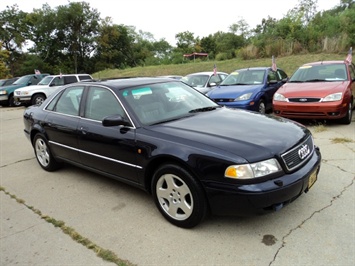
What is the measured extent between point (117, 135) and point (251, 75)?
6.53 m

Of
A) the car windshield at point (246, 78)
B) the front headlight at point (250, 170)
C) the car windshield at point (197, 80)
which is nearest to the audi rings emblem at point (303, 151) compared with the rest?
the front headlight at point (250, 170)

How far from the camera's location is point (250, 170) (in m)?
2.60

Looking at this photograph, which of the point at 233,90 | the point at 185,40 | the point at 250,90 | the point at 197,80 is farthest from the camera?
the point at 185,40

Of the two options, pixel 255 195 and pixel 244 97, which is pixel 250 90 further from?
pixel 255 195

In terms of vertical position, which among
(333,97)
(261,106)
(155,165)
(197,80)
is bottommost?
(261,106)

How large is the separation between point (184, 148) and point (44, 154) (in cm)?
316

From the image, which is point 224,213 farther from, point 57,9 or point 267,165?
point 57,9

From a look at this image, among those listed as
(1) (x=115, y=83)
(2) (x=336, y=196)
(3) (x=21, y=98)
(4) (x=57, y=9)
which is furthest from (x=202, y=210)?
(4) (x=57, y=9)

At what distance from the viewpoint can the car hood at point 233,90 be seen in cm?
794

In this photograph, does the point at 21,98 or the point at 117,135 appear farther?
the point at 21,98

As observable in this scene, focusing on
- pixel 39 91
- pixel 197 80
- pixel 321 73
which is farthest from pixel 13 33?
pixel 321 73

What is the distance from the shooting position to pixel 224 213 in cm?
278

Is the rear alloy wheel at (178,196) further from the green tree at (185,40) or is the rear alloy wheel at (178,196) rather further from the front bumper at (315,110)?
the green tree at (185,40)

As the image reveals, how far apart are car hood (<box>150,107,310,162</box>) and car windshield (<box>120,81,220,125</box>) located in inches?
7.5
